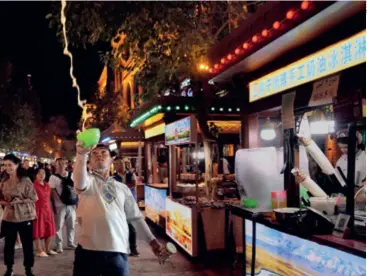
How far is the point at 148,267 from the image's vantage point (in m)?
7.99

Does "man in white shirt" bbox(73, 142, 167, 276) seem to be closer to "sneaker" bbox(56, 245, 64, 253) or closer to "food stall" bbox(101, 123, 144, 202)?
"sneaker" bbox(56, 245, 64, 253)

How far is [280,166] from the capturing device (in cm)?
609

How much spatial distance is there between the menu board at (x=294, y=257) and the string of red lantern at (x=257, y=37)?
2323mm

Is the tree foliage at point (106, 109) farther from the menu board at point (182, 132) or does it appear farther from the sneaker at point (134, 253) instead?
the sneaker at point (134, 253)

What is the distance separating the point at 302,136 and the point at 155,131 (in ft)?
31.5

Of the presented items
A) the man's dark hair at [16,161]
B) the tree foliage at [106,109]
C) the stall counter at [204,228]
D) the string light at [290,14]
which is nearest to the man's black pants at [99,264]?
the string light at [290,14]

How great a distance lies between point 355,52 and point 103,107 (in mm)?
28403

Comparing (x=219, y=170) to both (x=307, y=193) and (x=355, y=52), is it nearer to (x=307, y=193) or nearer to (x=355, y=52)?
(x=307, y=193)

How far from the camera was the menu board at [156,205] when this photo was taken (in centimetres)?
1132

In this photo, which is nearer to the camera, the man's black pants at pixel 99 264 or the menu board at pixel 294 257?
→ the menu board at pixel 294 257

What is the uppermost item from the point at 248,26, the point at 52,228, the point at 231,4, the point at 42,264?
the point at 231,4

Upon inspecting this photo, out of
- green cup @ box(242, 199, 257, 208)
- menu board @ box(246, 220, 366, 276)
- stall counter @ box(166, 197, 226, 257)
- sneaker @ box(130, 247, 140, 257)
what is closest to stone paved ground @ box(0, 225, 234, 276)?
sneaker @ box(130, 247, 140, 257)

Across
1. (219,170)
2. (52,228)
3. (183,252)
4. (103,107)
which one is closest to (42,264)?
(52,228)

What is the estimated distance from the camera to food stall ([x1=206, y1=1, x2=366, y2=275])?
4.12 m
